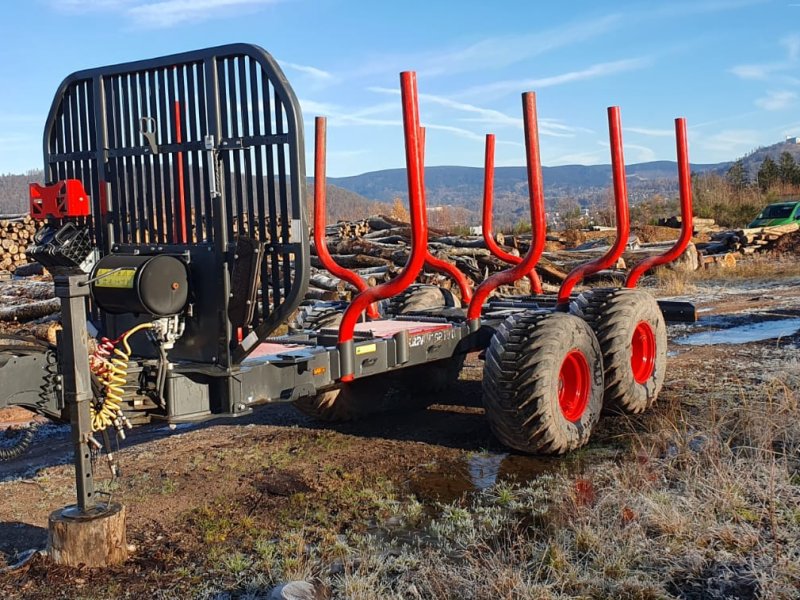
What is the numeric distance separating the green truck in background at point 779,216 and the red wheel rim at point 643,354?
19.2 metres

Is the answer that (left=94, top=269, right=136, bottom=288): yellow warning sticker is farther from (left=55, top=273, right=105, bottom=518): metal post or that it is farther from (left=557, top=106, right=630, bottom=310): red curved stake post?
(left=557, top=106, right=630, bottom=310): red curved stake post

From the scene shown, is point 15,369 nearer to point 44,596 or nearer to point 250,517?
point 44,596

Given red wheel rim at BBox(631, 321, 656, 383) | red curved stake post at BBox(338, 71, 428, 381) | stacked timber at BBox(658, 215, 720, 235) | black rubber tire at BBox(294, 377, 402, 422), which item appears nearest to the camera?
red curved stake post at BBox(338, 71, 428, 381)

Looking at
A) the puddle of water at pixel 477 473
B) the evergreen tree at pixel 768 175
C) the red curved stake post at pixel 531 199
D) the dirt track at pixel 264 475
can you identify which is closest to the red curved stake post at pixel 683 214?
the dirt track at pixel 264 475

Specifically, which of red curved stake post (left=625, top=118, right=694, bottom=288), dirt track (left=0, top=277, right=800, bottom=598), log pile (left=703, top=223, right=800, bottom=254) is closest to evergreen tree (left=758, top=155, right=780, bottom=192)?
log pile (left=703, top=223, right=800, bottom=254)

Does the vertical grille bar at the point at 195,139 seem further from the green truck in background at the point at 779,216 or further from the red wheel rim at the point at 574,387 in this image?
the green truck in background at the point at 779,216

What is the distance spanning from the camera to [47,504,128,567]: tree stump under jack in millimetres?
4180

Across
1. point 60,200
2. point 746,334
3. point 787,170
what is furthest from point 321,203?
point 787,170

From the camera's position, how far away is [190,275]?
15.8ft

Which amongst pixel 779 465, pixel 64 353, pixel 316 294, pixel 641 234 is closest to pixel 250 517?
pixel 64 353

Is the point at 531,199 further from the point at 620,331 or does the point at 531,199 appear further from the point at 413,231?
the point at 413,231

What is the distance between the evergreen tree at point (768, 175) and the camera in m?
41.9

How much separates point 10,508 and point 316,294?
7.44m

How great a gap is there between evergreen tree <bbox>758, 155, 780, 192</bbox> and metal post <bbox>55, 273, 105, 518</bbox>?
41.3m
